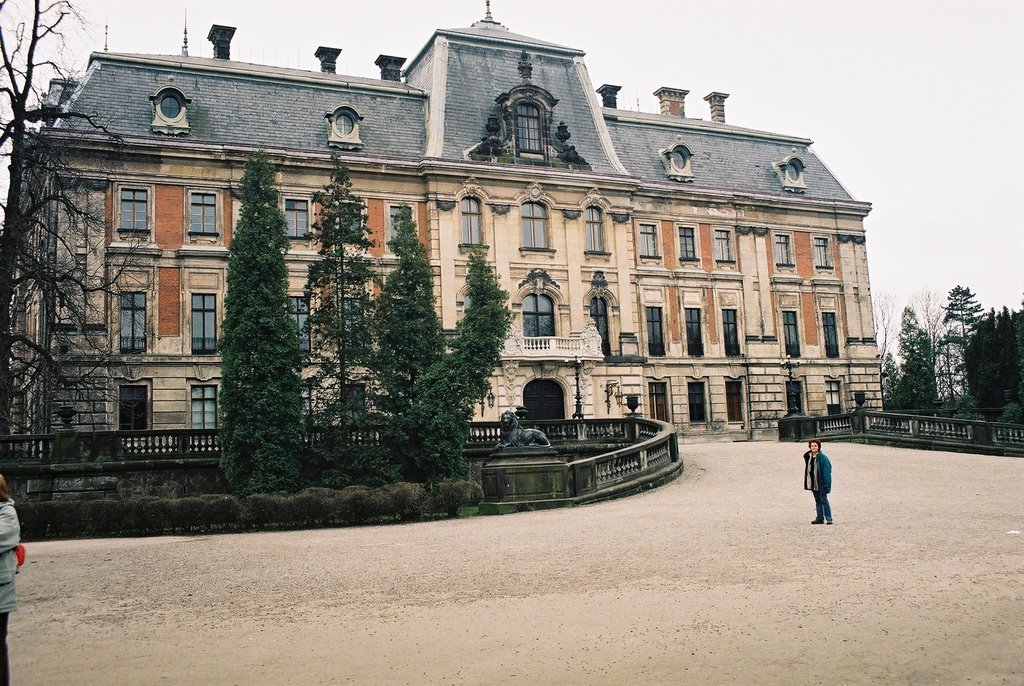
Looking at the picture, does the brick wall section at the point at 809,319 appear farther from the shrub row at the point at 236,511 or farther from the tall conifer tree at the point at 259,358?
the shrub row at the point at 236,511

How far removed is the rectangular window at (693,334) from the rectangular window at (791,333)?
4.88 m

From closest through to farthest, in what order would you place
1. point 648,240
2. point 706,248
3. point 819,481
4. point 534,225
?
point 819,481
point 534,225
point 648,240
point 706,248

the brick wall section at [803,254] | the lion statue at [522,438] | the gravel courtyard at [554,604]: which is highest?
the brick wall section at [803,254]

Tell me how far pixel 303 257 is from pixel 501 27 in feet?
53.9

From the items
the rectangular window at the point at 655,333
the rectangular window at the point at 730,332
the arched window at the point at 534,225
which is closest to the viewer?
the arched window at the point at 534,225

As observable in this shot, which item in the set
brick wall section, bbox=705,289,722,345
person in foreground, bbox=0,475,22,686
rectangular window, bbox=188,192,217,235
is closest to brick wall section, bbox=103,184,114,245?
rectangular window, bbox=188,192,217,235

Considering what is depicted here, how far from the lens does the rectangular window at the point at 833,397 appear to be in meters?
44.8

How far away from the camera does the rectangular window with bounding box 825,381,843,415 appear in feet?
147

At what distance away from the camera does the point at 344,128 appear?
38.0m

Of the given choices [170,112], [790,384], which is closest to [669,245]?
[790,384]

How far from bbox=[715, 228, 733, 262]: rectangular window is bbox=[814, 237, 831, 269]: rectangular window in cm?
523

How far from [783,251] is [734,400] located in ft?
27.7

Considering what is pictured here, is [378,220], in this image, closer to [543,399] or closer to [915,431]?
[543,399]

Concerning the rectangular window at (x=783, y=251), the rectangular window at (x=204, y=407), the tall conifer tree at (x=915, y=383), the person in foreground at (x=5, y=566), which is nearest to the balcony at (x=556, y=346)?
the rectangular window at (x=204, y=407)
